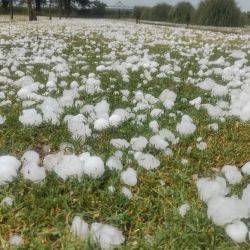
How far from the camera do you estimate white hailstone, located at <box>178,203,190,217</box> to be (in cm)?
232

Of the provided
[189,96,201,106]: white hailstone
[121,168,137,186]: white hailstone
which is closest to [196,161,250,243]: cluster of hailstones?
[121,168,137,186]: white hailstone

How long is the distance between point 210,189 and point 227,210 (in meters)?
0.30

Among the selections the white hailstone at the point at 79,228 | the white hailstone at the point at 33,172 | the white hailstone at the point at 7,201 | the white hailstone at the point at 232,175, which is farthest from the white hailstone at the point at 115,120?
the white hailstone at the point at 79,228

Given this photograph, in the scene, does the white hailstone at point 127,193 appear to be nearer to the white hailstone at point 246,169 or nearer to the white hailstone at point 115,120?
the white hailstone at point 246,169

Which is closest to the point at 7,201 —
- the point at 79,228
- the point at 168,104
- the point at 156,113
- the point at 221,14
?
the point at 79,228

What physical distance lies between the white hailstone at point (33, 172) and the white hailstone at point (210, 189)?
1.00m

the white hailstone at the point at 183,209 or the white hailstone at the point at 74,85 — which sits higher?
the white hailstone at the point at 74,85

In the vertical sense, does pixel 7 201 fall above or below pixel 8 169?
below

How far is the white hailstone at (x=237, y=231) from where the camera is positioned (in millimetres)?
2045

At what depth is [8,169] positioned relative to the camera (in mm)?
2594

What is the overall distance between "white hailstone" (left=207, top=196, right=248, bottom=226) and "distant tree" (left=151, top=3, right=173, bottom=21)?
4225cm

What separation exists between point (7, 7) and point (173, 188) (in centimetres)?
6756

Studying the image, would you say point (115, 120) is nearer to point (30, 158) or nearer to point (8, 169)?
point (30, 158)

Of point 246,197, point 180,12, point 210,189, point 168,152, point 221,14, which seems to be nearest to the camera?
point 246,197
